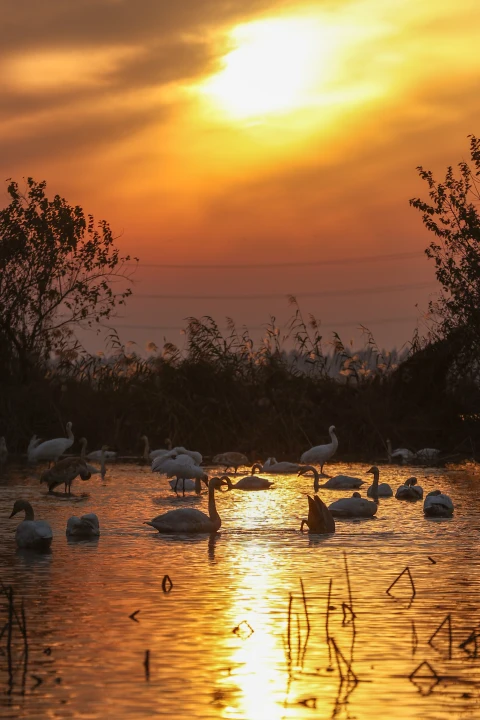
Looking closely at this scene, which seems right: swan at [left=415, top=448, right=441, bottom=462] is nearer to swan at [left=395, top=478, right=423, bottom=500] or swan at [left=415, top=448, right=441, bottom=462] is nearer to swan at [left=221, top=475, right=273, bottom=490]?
swan at [left=221, top=475, right=273, bottom=490]

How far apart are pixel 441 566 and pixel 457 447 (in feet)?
75.4

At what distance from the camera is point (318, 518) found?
1698 cm

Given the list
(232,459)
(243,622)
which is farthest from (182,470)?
(243,622)

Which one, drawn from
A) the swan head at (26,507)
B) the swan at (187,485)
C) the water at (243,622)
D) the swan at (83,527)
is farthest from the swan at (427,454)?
the swan at (83,527)

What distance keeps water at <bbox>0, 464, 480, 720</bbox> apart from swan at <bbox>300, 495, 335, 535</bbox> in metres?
0.30

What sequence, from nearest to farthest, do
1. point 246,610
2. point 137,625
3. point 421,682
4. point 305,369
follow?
point 421,682 → point 137,625 → point 246,610 → point 305,369

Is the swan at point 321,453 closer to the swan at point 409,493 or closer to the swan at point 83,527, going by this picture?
the swan at point 409,493

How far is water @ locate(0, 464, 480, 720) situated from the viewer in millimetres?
8148

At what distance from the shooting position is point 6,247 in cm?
4203

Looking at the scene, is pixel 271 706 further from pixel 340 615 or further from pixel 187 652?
pixel 340 615

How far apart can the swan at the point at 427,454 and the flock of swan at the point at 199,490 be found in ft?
4.03

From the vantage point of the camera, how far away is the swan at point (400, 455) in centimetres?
3456

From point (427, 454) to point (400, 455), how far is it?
102 cm

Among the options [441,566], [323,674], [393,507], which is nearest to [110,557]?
[441,566]
